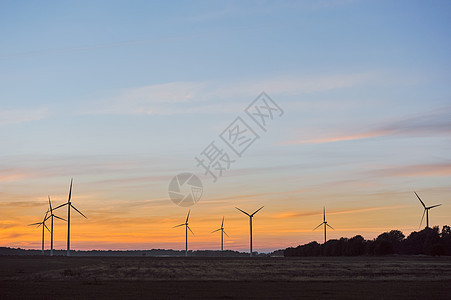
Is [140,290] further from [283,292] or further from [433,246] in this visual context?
[433,246]

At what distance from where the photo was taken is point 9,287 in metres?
61.8

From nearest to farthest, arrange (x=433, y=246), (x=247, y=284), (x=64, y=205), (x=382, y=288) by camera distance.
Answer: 1. (x=382, y=288)
2. (x=247, y=284)
3. (x=64, y=205)
4. (x=433, y=246)

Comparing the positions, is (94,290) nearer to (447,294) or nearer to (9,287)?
(9,287)

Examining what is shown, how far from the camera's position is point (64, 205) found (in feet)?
601

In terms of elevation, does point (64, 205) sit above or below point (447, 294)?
above

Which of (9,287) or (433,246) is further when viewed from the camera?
(433,246)

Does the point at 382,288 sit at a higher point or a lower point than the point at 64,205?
lower

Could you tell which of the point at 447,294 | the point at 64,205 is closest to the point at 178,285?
the point at 447,294

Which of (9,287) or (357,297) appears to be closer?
(357,297)

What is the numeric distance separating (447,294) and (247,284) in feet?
74.1

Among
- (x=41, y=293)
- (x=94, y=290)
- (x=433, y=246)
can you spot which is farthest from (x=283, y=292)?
(x=433, y=246)

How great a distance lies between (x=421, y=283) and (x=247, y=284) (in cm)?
2041

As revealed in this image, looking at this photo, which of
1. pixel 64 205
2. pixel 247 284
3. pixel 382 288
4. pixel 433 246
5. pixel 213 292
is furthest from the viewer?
pixel 433 246

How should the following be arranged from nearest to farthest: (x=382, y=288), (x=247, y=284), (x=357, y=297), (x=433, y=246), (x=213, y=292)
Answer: (x=357, y=297)
(x=213, y=292)
(x=382, y=288)
(x=247, y=284)
(x=433, y=246)
